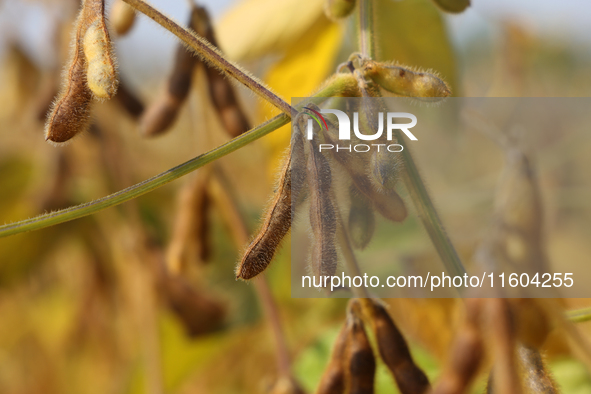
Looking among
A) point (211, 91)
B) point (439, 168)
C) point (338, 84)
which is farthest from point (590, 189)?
point (338, 84)

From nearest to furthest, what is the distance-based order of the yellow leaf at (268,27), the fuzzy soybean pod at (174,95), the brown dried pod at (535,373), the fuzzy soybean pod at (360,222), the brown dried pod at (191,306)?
the brown dried pod at (535,373)
the fuzzy soybean pod at (360,222)
the fuzzy soybean pod at (174,95)
the yellow leaf at (268,27)
the brown dried pod at (191,306)

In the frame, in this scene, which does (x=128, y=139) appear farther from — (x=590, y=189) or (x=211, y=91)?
(x=590, y=189)

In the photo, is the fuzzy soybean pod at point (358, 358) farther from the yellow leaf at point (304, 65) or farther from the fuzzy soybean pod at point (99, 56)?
the yellow leaf at point (304, 65)

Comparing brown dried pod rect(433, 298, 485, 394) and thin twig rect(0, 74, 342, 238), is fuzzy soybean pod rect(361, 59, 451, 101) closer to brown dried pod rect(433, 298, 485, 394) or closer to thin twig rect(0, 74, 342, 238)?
thin twig rect(0, 74, 342, 238)

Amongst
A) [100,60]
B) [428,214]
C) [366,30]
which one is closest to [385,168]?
[428,214]

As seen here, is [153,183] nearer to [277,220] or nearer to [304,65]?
[277,220]

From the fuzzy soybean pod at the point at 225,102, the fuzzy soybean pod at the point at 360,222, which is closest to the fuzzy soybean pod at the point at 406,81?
the fuzzy soybean pod at the point at 360,222
